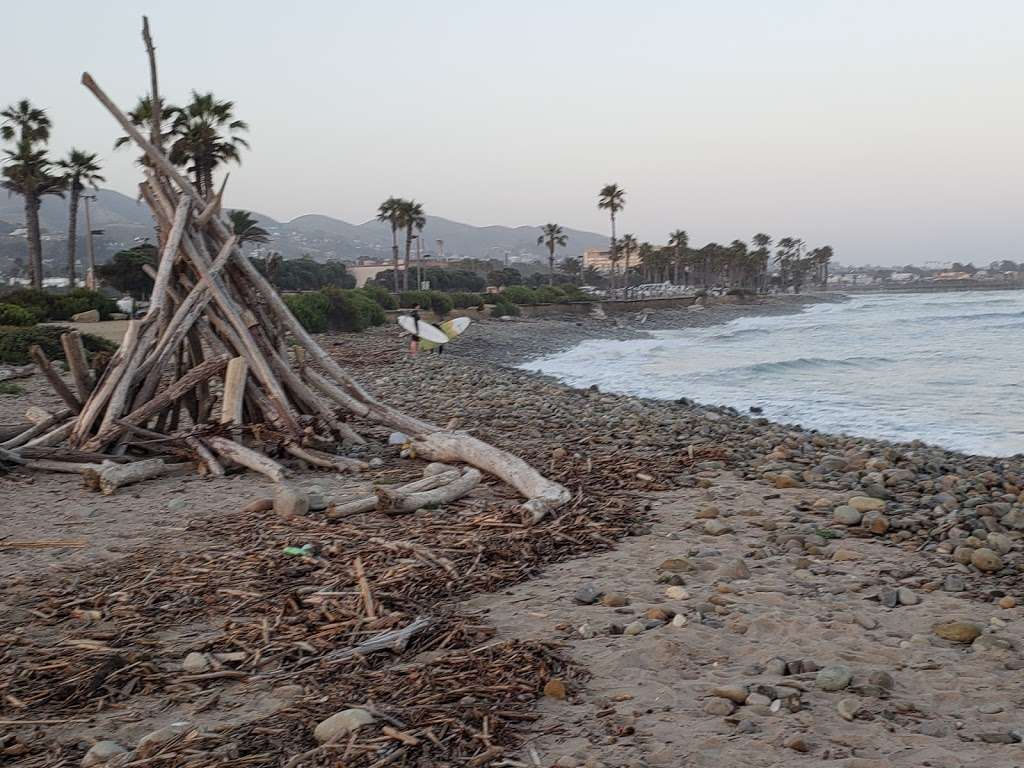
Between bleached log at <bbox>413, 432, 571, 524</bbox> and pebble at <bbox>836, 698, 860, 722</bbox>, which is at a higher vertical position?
bleached log at <bbox>413, 432, 571, 524</bbox>

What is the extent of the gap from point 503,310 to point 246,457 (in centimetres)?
3965

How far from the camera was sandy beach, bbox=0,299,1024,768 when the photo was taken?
10.8ft

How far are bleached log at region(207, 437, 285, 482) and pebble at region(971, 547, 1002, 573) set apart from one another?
542 centimetres

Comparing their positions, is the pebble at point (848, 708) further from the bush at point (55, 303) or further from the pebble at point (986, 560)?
the bush at point (55, 303)

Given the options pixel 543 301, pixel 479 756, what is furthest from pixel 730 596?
pixel 543 301

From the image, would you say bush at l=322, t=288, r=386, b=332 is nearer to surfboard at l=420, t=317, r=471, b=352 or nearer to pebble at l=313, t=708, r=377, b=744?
surfboard at l=420, t=317, r=471, b=352

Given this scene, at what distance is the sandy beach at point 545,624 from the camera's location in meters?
3.29

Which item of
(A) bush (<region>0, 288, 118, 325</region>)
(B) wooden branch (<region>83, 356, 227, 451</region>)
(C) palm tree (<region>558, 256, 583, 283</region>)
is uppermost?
(C) palm tree (<region>558, 256, 583, 283</region>)

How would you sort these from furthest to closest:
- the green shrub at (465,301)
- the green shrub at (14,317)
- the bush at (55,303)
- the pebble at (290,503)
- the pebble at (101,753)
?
the green shrub at (465,301) → the bush at (55,303) → the green shrub at (14,317) → the pebble at (290,503) → the pebble at (101,753)

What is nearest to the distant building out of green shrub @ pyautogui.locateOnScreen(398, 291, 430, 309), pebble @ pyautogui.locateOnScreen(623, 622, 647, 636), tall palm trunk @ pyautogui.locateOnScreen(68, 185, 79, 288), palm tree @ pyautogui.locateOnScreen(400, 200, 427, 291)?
palm tree @ pyautogui.locateOnScreen(400, 200, 427, 291)

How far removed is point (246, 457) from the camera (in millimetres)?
7812

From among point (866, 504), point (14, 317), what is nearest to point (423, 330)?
point (14, 317)

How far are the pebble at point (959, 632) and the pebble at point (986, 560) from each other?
51.0 inches

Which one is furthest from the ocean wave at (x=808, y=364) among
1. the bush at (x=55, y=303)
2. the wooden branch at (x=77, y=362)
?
the bush at (x=55, y=303)
